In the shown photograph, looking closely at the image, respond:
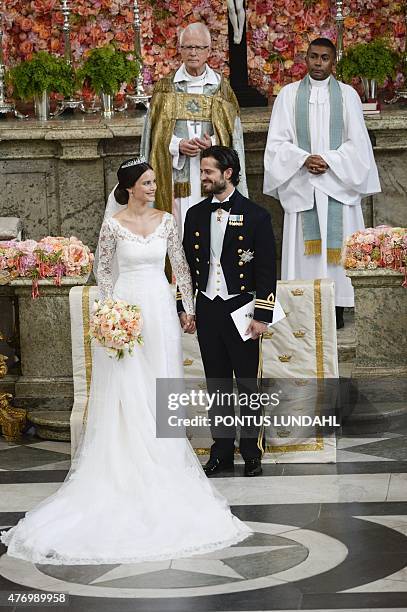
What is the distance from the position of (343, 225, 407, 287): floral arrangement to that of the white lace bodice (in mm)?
1461

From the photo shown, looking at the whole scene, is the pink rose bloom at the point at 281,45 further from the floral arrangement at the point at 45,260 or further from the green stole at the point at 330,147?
the floral arrangement at the point at 45,260

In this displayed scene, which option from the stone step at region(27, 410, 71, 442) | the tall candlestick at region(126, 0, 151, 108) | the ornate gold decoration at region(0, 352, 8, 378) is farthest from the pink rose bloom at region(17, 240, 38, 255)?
the tall candlestick at region(126, 0, 151, 108)

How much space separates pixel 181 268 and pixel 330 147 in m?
2.56

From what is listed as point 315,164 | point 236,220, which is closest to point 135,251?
point 236,220

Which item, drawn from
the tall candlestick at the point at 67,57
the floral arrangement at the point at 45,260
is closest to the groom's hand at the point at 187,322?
the floral arrangement at the point at 45,260

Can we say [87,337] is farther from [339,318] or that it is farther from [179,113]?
[339,318]

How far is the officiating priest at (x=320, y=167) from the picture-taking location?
381 inches

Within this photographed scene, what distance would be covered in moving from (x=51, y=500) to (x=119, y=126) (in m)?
3.85

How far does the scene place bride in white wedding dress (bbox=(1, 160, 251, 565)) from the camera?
→ 259 inches

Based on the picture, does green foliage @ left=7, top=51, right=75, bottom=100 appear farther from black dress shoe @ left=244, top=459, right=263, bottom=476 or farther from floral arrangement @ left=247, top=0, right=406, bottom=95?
black dress shoe @ left=244, top=459, right=263, bottom=476

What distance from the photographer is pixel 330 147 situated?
975 centimetres

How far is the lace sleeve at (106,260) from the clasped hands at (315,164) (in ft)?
8.34

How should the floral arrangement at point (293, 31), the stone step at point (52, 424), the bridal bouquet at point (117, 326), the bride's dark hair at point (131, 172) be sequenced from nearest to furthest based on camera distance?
the bridal bouquet at point (117, 326), the bride's dark hair at point (131, 172), the stone step at point (52, 424), the floral arrangement at point (293, 31)

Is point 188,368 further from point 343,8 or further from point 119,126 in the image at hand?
point 343,8
